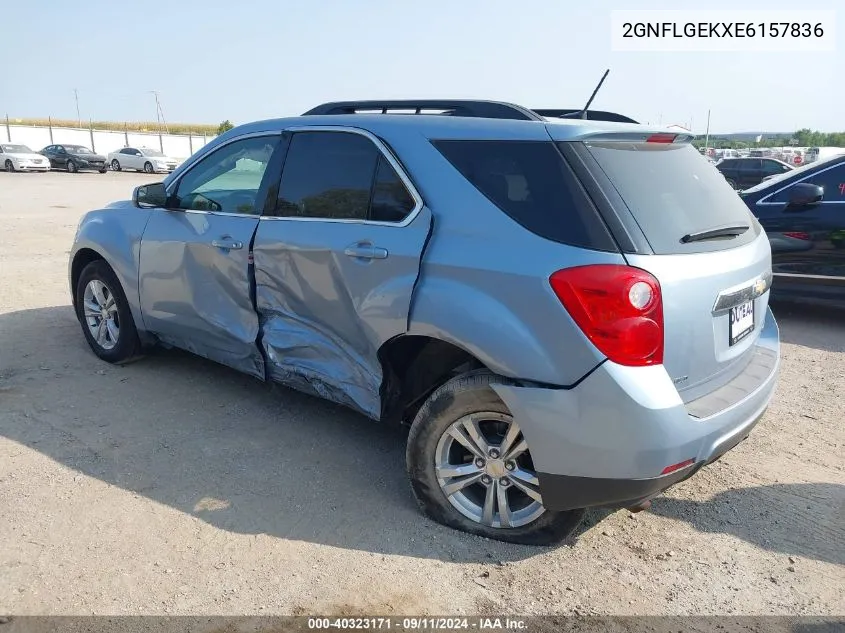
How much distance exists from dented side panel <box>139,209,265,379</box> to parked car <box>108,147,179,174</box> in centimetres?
3183

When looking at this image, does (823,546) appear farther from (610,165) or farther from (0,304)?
(0,304)

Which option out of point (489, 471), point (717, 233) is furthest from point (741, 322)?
point (489, 471)

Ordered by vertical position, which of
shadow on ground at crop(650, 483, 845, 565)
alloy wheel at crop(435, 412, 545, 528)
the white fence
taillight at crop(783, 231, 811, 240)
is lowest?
shadow on ground at crop(650, 483, 845, 565)

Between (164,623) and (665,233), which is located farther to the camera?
(665,233)

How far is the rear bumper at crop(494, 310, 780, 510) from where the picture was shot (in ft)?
8.30

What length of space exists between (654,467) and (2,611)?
8.26 ft

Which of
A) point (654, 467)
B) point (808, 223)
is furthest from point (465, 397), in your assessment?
point (808, 223)

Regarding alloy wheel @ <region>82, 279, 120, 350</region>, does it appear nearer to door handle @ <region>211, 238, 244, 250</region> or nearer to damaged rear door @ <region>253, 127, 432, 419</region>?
door handle @ <region>211, 238, 244, 250</region>

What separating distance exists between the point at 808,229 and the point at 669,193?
4279 millimetres

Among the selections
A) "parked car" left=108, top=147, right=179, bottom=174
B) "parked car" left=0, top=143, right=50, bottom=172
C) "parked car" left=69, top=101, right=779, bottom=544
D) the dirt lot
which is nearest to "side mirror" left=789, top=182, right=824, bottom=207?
the dirt lot

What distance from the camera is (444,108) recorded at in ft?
11.6

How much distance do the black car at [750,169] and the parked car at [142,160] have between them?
25.6m

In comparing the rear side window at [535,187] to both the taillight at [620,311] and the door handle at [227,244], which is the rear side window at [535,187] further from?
the door handle at [227,244]

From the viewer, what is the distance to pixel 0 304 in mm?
6777
